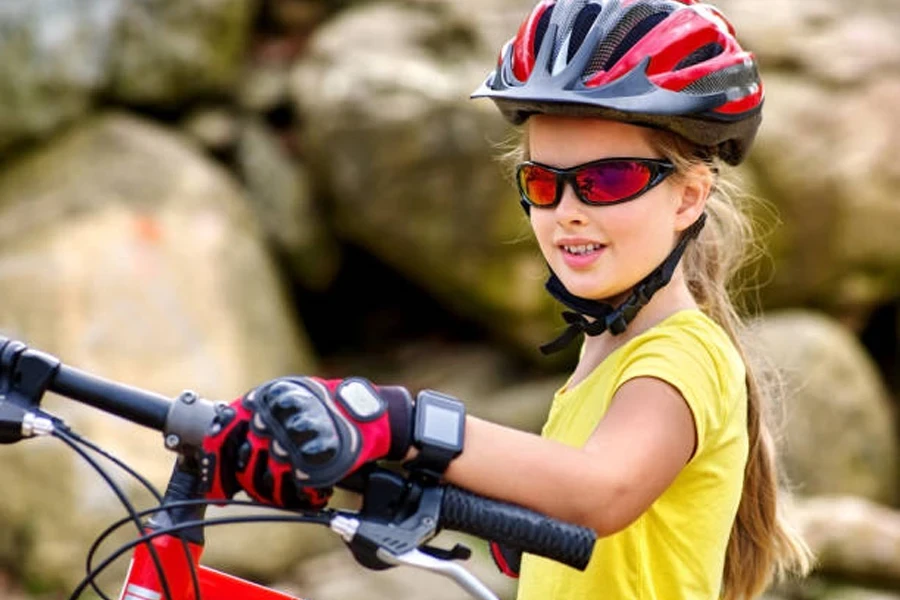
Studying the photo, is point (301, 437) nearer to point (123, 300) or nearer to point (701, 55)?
point (701, 55)

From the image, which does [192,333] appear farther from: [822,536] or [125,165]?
[822,536]

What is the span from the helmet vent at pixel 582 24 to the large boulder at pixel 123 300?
5.08 m

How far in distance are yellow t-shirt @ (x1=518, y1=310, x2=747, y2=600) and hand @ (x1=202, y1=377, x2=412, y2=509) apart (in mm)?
572

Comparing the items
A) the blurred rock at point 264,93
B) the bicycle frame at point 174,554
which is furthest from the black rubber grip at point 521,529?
the blurred rock at point 264,93

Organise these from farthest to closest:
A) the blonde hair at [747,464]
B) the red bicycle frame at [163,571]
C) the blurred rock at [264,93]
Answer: the blurred rock at [264,93] < the blonde hair at [747,464] < the red bicycle frame at [163,571]

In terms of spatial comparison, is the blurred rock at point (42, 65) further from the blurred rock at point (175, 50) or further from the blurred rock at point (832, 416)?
the blurred rock at point (832, 416)

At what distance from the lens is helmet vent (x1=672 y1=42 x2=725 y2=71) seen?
2547mm

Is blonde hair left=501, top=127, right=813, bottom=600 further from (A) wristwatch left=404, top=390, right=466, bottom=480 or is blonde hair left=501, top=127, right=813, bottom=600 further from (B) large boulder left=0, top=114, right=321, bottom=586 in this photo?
(B) large boulder left=0, top=114, right=321, bottom=586

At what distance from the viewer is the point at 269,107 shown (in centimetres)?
937

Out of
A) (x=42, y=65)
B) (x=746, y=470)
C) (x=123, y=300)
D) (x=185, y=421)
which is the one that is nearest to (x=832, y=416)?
(x=123, y=300)

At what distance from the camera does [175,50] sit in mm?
9078

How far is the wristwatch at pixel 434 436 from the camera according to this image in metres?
1.97

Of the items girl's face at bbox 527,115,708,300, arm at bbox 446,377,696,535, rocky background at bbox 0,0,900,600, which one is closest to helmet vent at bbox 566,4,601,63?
girl's face at bbox 527,115,708,300

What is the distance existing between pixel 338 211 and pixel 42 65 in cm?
189
